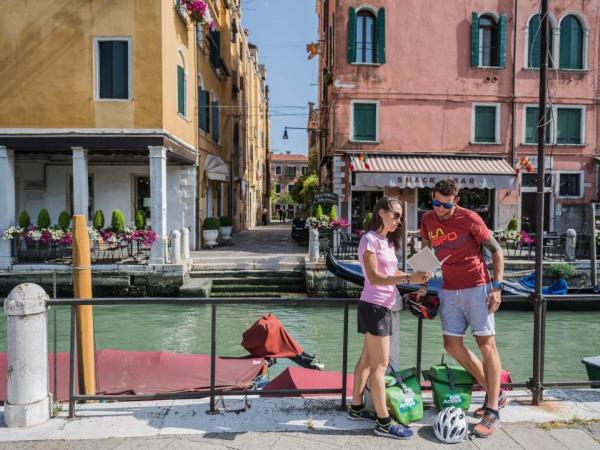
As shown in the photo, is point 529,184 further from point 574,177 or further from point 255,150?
point 255,150

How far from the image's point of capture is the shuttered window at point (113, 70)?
469 inches

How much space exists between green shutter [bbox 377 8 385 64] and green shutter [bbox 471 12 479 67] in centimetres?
277

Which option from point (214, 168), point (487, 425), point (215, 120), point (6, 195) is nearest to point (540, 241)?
point (487, 425)

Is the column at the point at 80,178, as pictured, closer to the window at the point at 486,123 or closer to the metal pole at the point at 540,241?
the metal pole at the point at 540,241

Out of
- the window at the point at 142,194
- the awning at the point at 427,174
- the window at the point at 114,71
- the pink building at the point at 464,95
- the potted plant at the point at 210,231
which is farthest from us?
the pink building at the point at 464,95

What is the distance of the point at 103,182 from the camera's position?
50.3ft

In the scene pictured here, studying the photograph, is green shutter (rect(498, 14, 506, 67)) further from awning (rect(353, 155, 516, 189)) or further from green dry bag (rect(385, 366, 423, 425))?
green dry bag (rect(385, 366, 423, 425))

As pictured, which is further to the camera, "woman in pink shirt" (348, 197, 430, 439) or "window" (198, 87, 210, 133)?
"window" (198, 87, 210, 133)

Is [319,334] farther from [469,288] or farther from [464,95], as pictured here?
[464,95]

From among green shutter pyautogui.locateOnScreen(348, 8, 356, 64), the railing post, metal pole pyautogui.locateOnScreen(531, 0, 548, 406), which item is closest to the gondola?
metal pole pyautogui.locateOnScreen(531, 0, 548, 406)

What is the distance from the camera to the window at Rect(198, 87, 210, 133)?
52.7 ft

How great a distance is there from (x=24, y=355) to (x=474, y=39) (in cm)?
1623

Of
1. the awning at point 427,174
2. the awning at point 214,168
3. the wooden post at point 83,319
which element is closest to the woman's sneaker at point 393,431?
the wooden post at point 83,319

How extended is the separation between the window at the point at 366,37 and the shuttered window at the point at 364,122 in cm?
140
